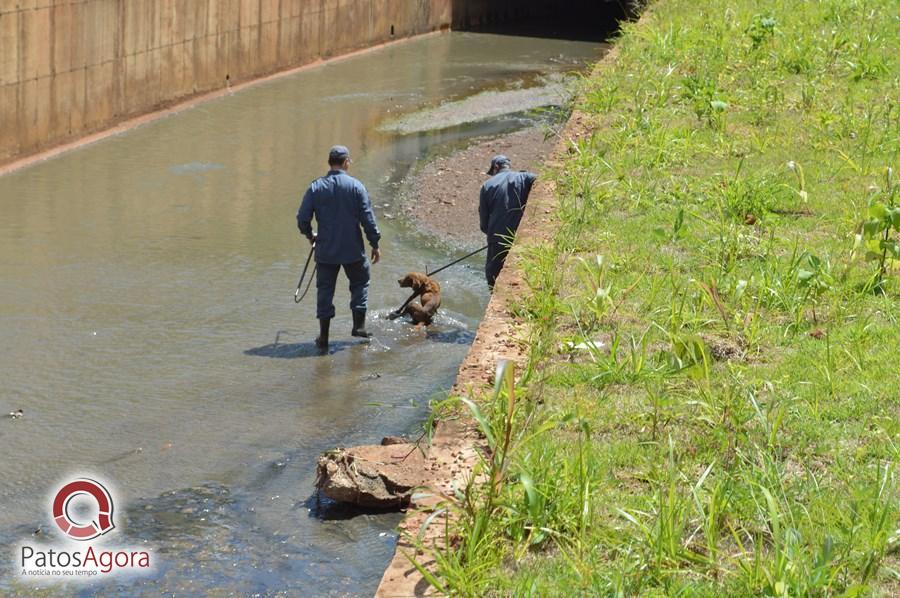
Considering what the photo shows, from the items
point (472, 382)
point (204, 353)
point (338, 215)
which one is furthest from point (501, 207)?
point (472, 382)

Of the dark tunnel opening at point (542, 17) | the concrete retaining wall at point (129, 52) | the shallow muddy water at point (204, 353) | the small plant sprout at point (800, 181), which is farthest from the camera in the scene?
the dark tunnel opening at point (542, 17)

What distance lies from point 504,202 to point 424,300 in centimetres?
102

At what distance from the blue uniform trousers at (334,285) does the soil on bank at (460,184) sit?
266 cm

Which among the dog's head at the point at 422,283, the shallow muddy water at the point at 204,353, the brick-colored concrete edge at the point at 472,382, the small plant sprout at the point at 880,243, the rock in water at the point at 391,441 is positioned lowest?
the shallow muddy water at the point at 204,353

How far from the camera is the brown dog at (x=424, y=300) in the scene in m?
10.5

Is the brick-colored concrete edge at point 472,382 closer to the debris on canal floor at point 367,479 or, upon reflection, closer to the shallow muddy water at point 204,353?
the debris on canal floor at point 367,479

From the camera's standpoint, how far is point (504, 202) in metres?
10.6

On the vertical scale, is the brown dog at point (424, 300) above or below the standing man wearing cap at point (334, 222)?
below

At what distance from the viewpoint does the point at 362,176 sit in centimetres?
1589

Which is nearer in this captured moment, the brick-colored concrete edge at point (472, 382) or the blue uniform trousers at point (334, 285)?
the brick-colored concrete edge at point (472, 382)

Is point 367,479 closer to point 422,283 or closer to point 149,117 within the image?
point 422,283

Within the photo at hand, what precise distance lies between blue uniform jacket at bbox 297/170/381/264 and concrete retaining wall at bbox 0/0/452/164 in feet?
21.8

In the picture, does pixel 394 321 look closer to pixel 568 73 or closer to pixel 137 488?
pixel 137 488

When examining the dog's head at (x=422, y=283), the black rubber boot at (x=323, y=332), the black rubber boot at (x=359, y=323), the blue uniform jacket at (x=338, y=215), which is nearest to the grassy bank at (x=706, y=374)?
the dog's head at (x=422, y=283)
